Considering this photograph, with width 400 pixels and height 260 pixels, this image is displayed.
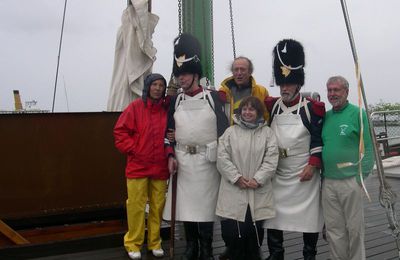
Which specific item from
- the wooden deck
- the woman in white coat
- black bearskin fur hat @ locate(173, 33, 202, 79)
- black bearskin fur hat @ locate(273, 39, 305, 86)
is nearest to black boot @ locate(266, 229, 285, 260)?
the woman in white coat

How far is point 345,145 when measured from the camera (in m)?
3.15

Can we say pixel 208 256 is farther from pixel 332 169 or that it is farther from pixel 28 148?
pixel 28 148

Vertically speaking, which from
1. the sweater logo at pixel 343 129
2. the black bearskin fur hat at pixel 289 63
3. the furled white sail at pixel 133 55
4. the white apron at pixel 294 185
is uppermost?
the furled white sail at pixel 133 55

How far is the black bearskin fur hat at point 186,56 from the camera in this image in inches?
143

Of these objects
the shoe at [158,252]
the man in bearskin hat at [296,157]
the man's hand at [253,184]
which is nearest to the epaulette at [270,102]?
the man in bearskin hat at [296,157]

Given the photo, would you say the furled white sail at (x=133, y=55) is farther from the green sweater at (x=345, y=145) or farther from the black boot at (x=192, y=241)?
the green sweater at (x=345, y=145)

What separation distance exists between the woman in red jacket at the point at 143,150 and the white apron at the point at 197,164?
0.22 m

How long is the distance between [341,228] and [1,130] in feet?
10.6

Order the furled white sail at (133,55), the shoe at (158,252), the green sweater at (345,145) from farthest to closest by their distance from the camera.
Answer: the furled white sail at (133,55), the shoe at (158,252), the green sweater at (345,145)

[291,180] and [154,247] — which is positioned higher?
[291,180]

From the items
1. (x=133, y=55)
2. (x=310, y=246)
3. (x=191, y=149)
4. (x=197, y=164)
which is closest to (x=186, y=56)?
(x=191, y=149)

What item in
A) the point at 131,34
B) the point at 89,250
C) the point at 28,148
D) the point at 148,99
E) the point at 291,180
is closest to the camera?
the point at 291,180

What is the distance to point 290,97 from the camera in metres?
3.48

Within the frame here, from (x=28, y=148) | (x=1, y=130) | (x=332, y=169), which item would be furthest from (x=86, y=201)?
(x=332, y=169)
